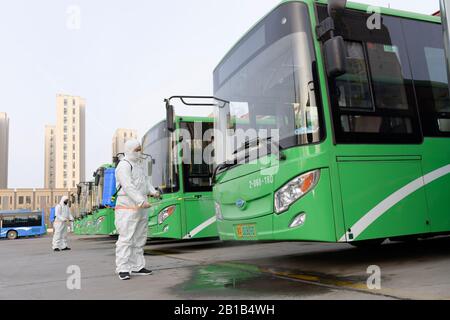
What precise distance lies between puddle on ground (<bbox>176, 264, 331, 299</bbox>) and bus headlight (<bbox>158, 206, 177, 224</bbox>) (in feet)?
11.6

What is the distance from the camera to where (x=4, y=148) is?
13038 centimetres

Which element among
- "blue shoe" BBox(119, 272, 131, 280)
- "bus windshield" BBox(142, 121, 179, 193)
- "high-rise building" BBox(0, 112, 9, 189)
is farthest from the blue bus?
"high-rise building" BBox(0, 112, 9, 189)

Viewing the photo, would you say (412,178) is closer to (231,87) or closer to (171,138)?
(231,87)

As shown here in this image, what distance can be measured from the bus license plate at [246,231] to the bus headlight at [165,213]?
3.72 meters

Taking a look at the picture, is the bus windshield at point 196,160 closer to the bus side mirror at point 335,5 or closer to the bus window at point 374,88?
the bus window at point 374,88

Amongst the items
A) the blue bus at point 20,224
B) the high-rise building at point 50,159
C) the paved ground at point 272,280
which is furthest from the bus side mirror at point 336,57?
the high-rise building at point 50,159

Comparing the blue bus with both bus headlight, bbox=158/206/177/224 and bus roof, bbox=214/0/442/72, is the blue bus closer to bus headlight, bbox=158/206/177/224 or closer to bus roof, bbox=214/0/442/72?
bus headlight, bbox=158/206/177/224

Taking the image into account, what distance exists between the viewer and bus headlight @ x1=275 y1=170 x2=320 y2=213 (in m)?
4.97

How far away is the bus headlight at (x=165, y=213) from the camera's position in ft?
31.6

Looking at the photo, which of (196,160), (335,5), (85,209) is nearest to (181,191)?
(196,160)

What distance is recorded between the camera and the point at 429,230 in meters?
5.33

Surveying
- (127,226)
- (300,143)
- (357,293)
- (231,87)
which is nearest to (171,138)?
(231,87)

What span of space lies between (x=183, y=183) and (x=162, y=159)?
2.71 feet

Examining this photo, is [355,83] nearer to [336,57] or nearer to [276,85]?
[336,57]
